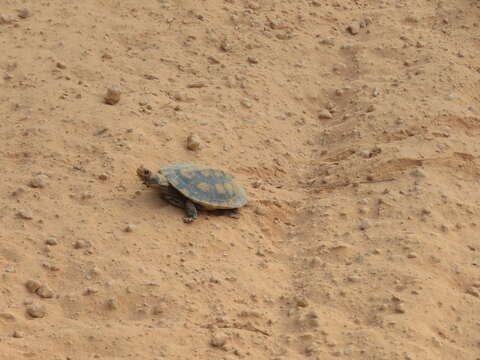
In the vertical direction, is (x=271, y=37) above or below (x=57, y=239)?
above

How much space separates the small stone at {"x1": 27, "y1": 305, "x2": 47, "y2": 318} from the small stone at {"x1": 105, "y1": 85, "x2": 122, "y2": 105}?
2.67m

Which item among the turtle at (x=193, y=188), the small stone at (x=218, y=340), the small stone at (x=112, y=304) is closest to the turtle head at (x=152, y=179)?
the turtle at (x=193, y=188)

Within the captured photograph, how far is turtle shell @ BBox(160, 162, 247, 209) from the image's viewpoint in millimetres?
6305

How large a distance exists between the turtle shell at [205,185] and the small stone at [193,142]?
0.42 metres

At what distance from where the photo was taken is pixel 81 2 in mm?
8633

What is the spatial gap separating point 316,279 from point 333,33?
4.04 m

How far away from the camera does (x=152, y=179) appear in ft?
20.5

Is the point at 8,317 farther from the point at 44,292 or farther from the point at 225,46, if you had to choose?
the point at 225,46

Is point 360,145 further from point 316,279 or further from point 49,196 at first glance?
point 49,196

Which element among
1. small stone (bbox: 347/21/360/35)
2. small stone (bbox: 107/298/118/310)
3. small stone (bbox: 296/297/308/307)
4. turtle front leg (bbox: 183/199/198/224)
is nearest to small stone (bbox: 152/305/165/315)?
small stone (bbox: 107/298/118/310)

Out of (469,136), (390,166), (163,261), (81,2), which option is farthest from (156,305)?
(81,2)

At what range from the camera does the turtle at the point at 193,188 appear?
6273 millimetres

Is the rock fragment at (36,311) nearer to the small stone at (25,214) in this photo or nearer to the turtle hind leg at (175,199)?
the small stone at (25,214)

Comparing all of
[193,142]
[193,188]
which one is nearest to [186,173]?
[193,188]
